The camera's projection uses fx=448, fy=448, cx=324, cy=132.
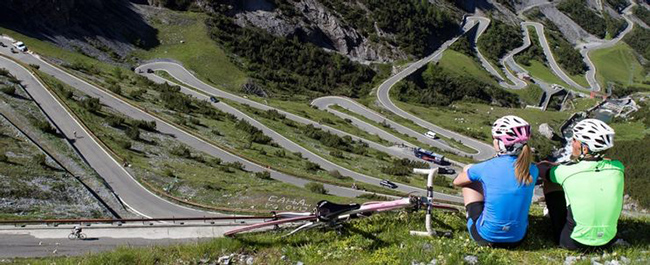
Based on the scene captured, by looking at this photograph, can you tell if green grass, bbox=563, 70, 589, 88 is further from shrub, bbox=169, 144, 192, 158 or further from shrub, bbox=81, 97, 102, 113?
shrub, bbox=81, 97, 102, 113

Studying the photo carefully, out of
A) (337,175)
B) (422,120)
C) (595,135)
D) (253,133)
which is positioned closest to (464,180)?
(595,135)

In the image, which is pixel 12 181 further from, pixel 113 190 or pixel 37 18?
pixel 37 18

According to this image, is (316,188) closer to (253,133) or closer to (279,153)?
(279,153)

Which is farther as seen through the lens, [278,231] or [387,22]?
[387,22]

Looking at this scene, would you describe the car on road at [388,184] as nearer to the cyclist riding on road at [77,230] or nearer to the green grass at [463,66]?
the cyclist riding on road at [77,230]

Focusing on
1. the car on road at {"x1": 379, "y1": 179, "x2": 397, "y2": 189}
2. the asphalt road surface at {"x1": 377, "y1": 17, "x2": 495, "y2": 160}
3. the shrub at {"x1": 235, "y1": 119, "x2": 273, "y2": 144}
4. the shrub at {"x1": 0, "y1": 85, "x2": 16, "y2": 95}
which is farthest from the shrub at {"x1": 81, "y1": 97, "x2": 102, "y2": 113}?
the asphalt road surface at {"x1": 377, "y1": 17, "x2": 495, "y2": 160}

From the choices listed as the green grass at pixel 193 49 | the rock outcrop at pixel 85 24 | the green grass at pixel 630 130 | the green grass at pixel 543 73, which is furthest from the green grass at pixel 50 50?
the green grass at pixel 543 73

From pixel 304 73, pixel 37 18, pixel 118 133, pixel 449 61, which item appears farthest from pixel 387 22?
pixel 118 133
